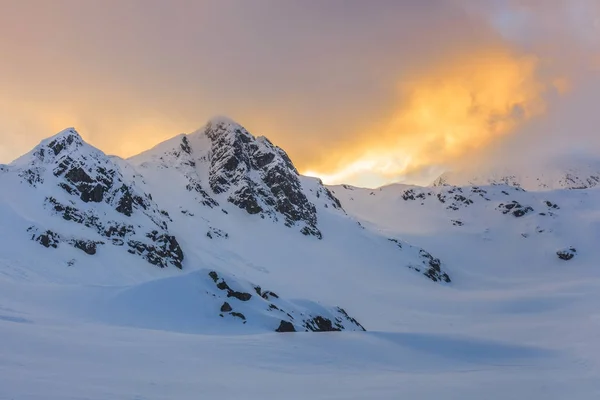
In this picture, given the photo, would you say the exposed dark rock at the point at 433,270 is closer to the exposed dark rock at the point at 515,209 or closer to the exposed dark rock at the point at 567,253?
the exposed dark rock at the point at 567,253

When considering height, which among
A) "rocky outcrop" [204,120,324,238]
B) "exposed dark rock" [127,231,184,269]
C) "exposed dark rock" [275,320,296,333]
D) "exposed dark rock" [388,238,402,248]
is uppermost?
"rocky outcrop" [204,120,324,238]

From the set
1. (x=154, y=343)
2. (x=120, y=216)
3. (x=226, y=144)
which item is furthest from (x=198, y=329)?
(x=226, y=144)

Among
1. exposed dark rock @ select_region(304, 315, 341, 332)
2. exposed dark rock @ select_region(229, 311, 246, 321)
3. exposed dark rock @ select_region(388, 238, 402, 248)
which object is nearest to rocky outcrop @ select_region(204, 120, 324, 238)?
exposed dark rock @ select_region(388, 238, 402, 248)

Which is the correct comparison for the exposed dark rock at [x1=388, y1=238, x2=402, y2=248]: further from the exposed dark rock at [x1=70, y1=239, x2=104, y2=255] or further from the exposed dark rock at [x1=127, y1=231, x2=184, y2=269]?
the exposed dark rock at [x1=70, y1=239, x2=104, y2=255]

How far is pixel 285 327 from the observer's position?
29953 mm

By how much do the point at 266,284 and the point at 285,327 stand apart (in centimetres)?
3229

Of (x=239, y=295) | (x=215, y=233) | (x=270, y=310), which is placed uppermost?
(x=215, y=233)

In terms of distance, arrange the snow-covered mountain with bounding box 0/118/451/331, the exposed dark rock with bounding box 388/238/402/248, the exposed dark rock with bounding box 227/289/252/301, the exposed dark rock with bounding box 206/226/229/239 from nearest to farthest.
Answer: the exposed dark rock with bounding box 227/289/252/301
the snow-covered mountain with bounding box 0/118/451/331
the exposed dark rock with bounding box 206/226/229/239
the exposed dark rock with bounding box 388/238/402/248

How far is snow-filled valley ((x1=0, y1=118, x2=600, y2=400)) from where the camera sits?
1620 centimetres

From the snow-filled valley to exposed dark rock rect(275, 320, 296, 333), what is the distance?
15 cm

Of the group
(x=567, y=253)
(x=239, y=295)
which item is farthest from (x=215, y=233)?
(x=567, y=253)

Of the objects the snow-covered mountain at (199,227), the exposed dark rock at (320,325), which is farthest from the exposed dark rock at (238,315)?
the exposed dark rock at (320,325)

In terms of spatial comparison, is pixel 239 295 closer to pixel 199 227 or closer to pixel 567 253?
pixel 199 227

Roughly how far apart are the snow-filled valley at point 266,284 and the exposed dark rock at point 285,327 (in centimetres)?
15
